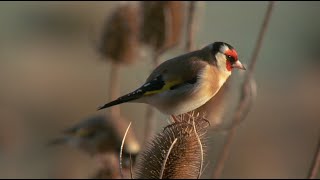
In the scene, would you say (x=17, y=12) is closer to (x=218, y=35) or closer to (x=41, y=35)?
(x=41, y=35)

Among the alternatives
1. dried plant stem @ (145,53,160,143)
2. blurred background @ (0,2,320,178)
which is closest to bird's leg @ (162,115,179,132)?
dried plant stem @ (145,53,160,143)

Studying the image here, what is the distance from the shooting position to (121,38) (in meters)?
7.55

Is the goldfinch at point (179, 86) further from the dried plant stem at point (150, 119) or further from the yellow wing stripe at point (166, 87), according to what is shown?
the dried plant stem at point (150, 119)

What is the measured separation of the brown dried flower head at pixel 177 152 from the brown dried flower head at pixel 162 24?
2.37 m

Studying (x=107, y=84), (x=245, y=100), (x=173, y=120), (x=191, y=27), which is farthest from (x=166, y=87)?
(x=107, y=84)

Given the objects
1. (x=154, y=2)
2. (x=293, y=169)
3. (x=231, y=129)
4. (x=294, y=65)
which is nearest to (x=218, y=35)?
(x=294, y=65)

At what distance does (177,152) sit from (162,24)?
2.59m

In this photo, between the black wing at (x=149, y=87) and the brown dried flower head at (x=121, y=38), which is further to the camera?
the brown dried flower head at (x=121, y=38)

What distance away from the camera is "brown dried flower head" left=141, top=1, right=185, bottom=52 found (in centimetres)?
694

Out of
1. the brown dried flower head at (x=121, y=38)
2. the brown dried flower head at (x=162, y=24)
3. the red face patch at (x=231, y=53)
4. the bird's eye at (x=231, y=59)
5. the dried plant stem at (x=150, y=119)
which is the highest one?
the red face patch at (x=231, y=53)

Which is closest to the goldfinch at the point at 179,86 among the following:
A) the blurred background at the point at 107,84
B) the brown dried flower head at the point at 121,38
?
the blurred background at the point at 107,84

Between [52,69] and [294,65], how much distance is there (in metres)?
4.59

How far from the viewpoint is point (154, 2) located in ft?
23.4

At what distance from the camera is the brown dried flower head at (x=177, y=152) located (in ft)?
14.6
